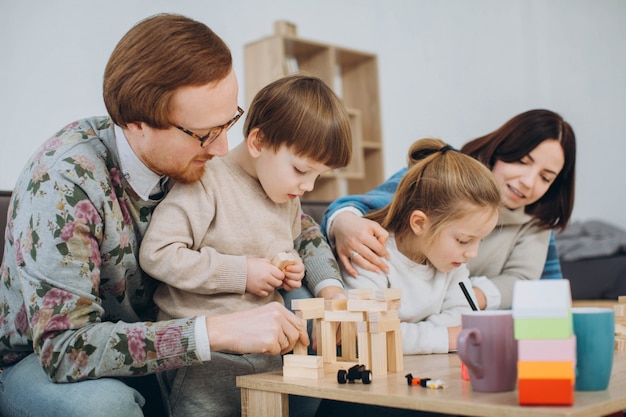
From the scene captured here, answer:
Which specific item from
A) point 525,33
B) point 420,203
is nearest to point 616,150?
point 525,33

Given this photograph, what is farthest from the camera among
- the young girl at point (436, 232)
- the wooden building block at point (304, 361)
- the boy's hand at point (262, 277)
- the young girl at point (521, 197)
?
the young girl at point (521, 197)

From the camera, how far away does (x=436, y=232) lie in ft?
5.37

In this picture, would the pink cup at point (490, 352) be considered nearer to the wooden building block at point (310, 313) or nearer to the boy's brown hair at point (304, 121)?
the wooden building block at point (310, 313)

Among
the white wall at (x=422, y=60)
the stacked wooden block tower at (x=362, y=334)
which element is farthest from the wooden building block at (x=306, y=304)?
the white wall at (x=422, y=60)

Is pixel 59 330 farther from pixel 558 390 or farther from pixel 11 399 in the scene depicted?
pixel 558 390

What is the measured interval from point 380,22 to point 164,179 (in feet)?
12.7

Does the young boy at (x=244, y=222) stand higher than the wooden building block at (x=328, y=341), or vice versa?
the young boy at (x=244, y=222)

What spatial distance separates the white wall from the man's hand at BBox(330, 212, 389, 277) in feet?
6.65

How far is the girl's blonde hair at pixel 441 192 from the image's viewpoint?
1.62m

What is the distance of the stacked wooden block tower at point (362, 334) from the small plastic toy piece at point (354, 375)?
58mm

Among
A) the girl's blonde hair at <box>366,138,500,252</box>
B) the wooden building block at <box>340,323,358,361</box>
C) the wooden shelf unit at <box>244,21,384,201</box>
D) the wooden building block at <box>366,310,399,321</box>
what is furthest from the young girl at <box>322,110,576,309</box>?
the wooden shelf unit at <box>244,21,384,201</box>

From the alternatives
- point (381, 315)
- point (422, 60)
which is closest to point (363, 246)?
point (381, 315)

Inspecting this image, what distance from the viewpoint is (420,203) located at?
1680 millimetres

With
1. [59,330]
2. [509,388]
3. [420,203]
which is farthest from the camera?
[420,203]
